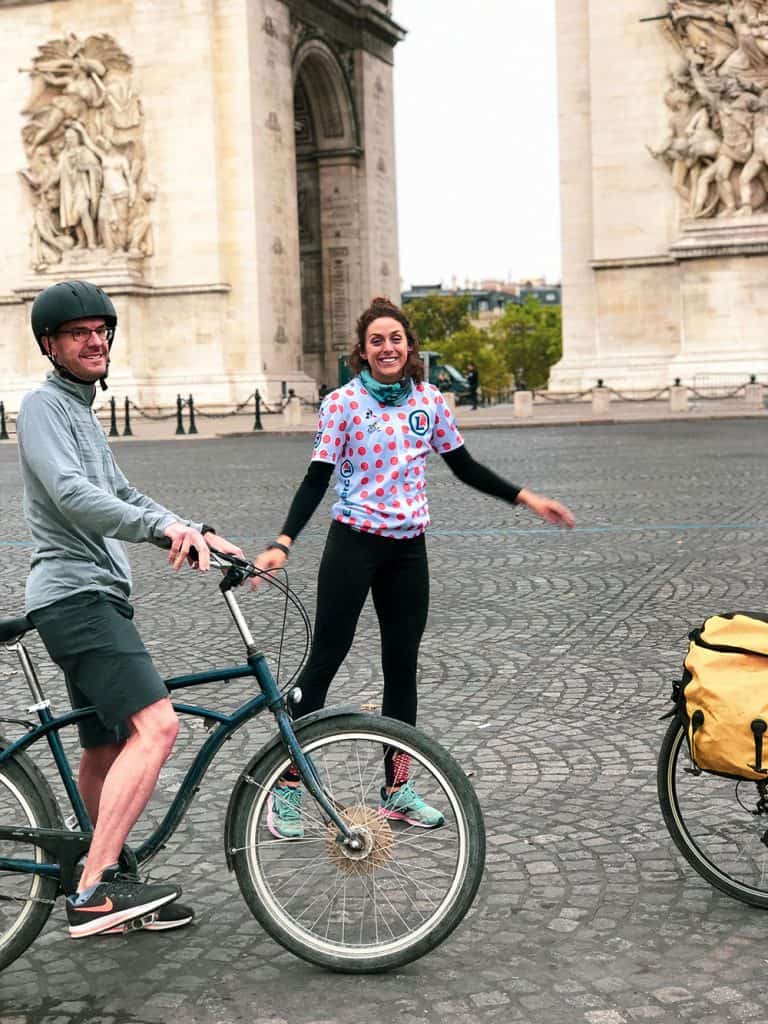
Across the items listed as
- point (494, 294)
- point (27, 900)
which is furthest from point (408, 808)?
point (494, 294)

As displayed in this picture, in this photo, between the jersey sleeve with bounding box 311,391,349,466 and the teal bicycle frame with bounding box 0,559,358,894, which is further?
the jersey sleeve with bounding box 311,391,349,466

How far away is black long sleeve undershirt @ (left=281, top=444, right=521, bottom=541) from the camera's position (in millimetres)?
4492

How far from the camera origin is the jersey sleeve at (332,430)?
4453 millimetres

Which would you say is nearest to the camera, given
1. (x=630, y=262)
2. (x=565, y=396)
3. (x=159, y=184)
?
(x=630, y=262)

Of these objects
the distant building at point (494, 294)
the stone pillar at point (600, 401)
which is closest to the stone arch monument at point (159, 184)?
the stone pillar at point (600, 401)

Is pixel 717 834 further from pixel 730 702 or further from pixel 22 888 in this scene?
pixel 22 888

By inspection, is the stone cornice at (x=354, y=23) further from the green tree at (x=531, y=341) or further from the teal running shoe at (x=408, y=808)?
the green tree at (x=531, y=341)

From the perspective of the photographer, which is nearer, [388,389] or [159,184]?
[388,389]

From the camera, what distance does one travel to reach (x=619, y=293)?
30.3 metres

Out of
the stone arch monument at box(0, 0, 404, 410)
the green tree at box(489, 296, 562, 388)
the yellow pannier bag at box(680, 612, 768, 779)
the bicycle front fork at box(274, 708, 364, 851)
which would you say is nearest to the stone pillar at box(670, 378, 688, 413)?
the stone arch monument at box(0, 0, 404, 410)

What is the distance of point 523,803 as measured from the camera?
4.77 m

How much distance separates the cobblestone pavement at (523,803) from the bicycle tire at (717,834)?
0.19 feet

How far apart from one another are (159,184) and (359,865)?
1224 inches

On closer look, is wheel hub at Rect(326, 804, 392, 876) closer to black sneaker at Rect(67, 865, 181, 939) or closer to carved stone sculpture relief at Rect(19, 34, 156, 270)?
black sneaker at Rect(67, 865, 181, 939)
